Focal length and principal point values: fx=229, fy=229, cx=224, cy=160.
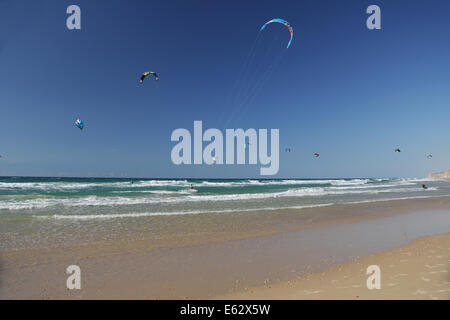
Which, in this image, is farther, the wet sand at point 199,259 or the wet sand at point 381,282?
the wet sand at point 199,259

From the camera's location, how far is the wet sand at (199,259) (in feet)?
14.9

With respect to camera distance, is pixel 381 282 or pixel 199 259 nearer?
pixel 381 282

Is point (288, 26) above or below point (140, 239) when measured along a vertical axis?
above

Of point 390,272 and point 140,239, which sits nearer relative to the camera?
point 390,272

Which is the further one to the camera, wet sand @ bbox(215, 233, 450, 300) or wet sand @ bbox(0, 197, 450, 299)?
wet sand @ bbox(0, 197, 450, 299)

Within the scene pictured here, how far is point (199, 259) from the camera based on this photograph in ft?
20.3

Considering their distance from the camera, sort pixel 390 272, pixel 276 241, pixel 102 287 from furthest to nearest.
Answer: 1. pixel 276 241
2. pixel 390 272
3. pixel 102 287

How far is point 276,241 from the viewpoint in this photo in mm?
7957

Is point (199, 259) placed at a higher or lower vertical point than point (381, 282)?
lower

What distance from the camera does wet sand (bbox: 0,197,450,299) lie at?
4555mm
